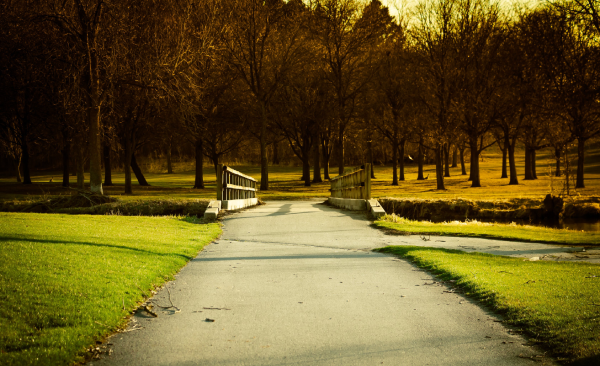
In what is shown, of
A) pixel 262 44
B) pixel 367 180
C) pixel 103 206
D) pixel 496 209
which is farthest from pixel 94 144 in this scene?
pixel 262 44

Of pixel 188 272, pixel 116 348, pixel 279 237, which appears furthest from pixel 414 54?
→ pixel 116 348

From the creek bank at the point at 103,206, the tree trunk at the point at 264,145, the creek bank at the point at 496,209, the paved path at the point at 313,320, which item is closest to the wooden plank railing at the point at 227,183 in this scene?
the creek bank at the point at 103,206

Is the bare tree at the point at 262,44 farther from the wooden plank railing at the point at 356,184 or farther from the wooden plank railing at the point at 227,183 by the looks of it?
the wooden plank railing at the point at 227,183

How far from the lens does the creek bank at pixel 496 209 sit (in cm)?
2420

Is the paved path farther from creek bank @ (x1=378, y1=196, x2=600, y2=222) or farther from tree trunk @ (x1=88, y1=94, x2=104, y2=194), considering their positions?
creek bank @ (x1=378, y1=196, x2=600, y2=222)

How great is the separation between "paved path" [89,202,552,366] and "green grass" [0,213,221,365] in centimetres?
30

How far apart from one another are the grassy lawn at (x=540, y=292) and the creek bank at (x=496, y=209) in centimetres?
1617

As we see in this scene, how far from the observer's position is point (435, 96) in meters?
41.7

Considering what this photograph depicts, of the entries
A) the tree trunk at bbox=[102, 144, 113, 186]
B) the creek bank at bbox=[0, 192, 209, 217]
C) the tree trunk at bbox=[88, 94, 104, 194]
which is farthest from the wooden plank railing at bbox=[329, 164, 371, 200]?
the tree trunk at bbox=[102, 144, 113, 186]

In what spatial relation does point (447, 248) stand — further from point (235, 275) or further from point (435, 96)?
point (435, 96)

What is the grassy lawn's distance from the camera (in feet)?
15.3

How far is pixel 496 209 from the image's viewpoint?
25.4 metres

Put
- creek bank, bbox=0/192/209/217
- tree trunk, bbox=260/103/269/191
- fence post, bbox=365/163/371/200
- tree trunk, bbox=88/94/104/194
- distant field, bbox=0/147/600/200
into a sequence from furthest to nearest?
tree trunk, bbox=260/103/269/191
distant field, bbox=0/147/600/200
tree trunk, bbox=88/94/104/194
fence post, bbox=365/163/371/200
creek bank, bbox=0/192/209/217

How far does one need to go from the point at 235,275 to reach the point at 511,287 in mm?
3923
